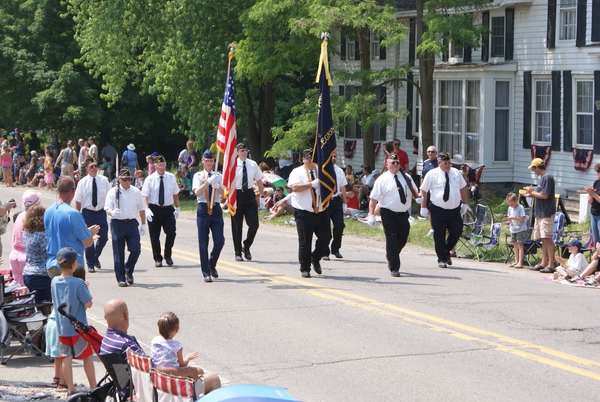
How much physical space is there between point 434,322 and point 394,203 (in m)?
3.56

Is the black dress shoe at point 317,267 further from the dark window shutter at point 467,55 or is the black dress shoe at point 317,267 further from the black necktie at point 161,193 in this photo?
the dark window shutter at point 467,55

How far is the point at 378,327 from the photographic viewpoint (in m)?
10.5

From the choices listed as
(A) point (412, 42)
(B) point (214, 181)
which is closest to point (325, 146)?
(B) point (214, 181)

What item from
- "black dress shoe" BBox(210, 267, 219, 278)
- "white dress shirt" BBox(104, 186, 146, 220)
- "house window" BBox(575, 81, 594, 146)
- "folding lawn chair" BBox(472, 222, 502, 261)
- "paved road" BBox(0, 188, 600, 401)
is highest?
"house window" BBox(575, 81, 594, 146)

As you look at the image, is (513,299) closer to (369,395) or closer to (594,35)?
(369,395)

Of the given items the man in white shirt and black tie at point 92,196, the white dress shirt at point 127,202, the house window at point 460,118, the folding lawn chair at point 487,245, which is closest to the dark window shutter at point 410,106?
the house window at point 460,118

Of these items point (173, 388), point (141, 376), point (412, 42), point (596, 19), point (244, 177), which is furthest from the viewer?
point (412, 42)

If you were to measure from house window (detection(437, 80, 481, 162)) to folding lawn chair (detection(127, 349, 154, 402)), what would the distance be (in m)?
21.5

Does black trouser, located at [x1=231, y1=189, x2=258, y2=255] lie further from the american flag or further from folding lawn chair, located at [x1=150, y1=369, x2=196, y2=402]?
folding lawn chair, located at [x1=150, y1=369, x2=196, y2=402]

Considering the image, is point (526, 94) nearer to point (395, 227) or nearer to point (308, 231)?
point (395, 227)

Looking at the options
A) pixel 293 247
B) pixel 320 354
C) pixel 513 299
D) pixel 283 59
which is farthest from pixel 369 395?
pixel 283 59

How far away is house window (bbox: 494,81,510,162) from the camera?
87.5 ft

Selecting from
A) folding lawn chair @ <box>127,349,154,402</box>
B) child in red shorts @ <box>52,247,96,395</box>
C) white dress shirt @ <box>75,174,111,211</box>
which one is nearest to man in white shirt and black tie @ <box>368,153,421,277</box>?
white dress shirt @ <box>75,174,111,211</box>

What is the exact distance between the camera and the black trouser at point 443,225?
15.0 meters
